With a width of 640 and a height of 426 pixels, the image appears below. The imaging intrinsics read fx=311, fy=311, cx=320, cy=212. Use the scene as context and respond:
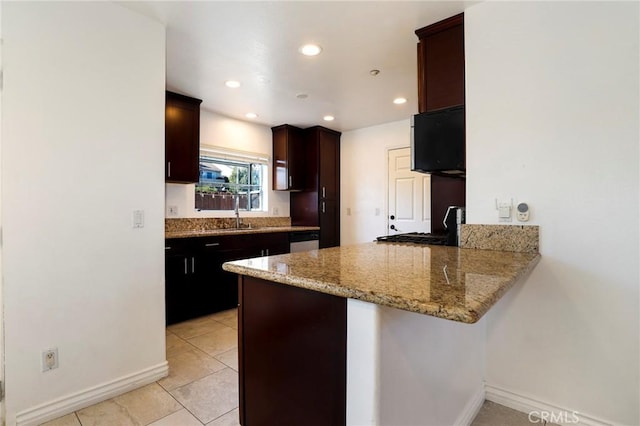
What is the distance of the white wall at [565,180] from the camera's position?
1469 millimetres

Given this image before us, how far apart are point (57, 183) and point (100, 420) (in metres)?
1.29

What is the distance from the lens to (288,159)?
4.61 m

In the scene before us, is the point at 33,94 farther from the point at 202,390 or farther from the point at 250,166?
the point at 250,166

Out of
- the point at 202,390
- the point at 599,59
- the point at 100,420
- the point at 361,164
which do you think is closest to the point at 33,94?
the point at 100,420

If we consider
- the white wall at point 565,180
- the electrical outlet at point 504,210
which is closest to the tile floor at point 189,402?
the white wall at point 565,180

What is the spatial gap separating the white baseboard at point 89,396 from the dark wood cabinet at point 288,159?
299 cm

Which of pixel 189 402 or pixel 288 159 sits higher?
pixel 288 159

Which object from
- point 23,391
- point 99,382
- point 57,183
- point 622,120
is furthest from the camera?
point 99,382

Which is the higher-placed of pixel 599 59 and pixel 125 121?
pixel 599 59

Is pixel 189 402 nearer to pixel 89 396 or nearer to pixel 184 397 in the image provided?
pixel 184 397

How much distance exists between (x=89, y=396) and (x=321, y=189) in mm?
3520

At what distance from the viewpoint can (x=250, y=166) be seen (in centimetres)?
462

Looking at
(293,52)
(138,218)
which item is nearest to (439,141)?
(293,52)

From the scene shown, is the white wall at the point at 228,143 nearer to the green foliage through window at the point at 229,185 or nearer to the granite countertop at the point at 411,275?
the green foliage through window at the point at 229,185
